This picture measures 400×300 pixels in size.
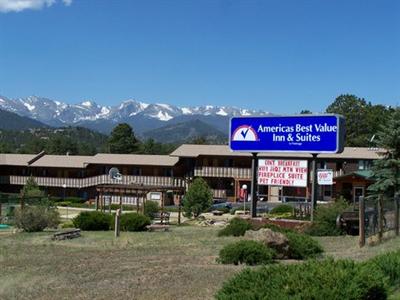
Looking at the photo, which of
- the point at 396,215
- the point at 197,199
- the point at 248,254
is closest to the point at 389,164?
the point at 197,199

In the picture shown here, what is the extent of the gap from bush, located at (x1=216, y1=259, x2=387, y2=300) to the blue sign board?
1793 cm

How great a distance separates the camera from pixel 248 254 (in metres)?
13.2

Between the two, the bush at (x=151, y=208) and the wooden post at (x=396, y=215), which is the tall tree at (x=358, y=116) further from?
the wooden post at (x=396, y=215)

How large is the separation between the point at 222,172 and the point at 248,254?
57411 millimetres

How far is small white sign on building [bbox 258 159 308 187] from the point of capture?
29.3 metres

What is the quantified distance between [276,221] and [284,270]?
58.7ft

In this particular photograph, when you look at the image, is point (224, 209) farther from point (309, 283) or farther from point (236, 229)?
point (309, 283)

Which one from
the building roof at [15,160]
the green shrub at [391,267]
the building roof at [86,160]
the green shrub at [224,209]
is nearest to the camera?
the green shrub at [391,267]

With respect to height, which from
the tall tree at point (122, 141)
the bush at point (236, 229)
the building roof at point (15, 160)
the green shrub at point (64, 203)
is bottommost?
the green shrub at point (64, 203)

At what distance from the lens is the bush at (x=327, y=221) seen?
2248 cm

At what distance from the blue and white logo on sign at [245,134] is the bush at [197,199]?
16876 millimetres

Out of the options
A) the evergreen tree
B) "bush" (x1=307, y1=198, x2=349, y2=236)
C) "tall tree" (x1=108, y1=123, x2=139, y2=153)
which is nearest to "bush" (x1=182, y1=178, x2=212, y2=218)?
the evergreen tree

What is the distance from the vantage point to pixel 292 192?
6744 centimetres

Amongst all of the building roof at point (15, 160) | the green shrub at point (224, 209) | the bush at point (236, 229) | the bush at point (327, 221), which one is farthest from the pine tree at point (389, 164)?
the building roof at point (15, 160)
